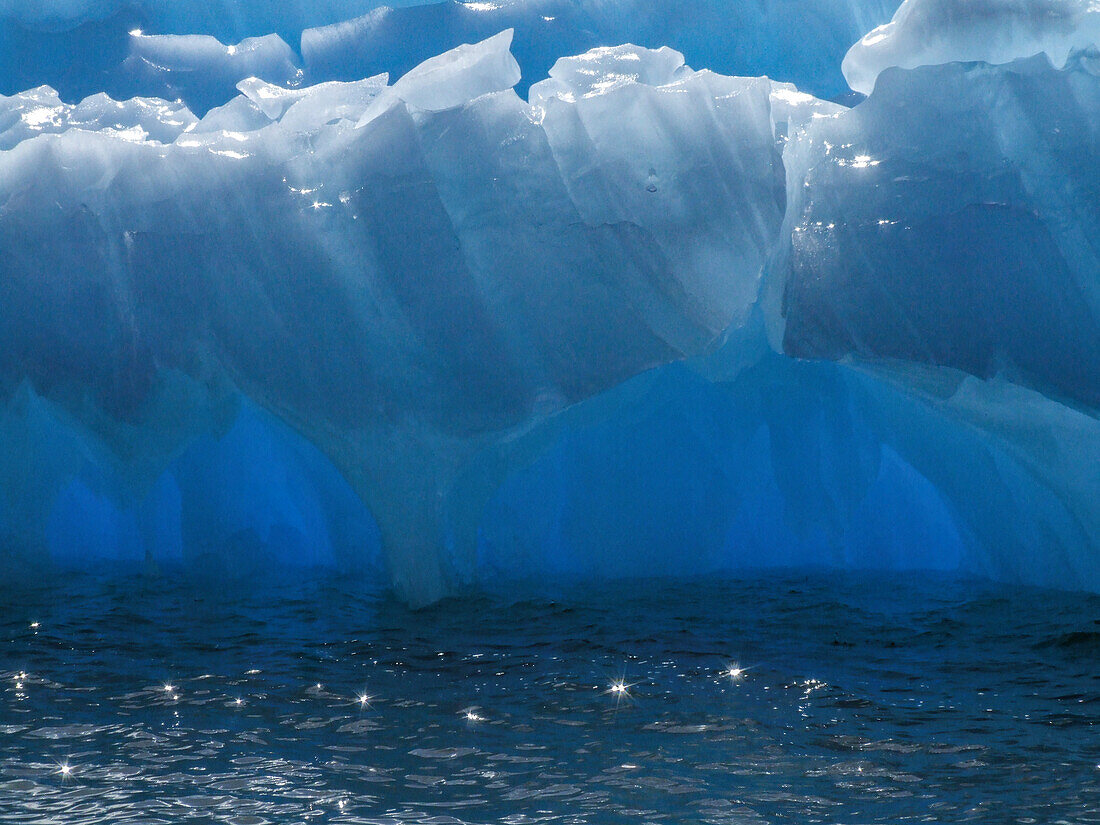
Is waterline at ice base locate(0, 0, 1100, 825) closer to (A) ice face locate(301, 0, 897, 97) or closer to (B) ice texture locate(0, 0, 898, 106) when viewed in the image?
(B) ice texture locate(0, 0, 898, 106)

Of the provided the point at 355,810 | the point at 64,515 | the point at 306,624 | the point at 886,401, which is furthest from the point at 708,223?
the point at 64,515

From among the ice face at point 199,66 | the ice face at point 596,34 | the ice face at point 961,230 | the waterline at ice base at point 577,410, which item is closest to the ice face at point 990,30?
the waterline at ice base at point 577,410

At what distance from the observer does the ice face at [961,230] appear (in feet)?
13.5

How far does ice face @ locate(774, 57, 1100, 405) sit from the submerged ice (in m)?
0.01

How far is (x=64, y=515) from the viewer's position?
6.59m

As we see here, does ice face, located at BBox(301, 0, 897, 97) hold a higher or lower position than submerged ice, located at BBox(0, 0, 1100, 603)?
higher

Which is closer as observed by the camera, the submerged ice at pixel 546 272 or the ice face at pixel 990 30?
the submerged ice at pixel 546 272

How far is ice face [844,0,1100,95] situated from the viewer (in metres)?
4.45

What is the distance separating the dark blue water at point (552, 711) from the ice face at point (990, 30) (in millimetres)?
2377

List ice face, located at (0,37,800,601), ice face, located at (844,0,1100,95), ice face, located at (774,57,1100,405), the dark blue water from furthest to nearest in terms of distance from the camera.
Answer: ice face, located at (844,0,1100,95), ice face, located at (0,37,800,601), ice face, located at (774,57,1100,405), the dark blue water

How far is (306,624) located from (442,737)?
160 cm

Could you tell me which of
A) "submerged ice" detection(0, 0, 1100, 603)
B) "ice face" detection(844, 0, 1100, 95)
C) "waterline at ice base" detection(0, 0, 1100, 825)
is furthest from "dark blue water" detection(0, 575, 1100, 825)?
"ice face" detection(844, 0, 1100, 95)

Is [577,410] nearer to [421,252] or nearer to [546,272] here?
[546,272]

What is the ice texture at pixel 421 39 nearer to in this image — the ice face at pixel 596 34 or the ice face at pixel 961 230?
the ice face at pixel 596 34
